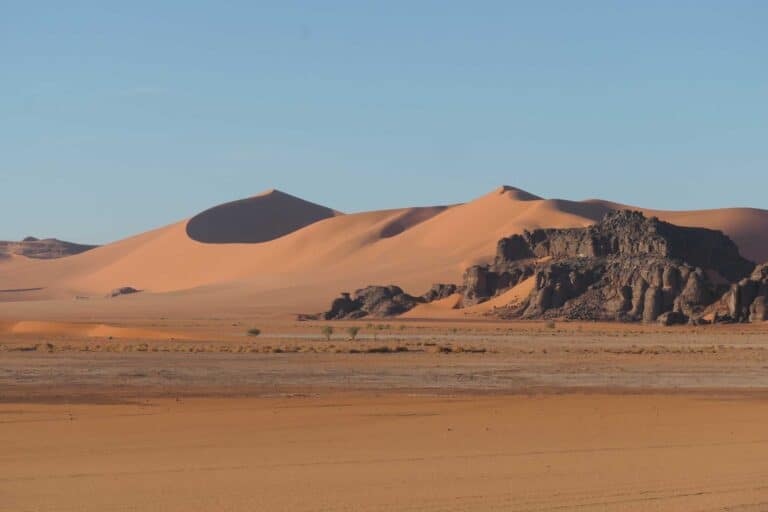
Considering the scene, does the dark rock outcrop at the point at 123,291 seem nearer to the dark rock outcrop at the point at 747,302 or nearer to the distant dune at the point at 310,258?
the distant dune at the point at 310,258

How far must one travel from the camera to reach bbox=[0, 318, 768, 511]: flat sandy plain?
10.8 metres

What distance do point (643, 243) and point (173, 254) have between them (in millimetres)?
106479

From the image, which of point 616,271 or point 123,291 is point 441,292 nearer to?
point 616,271

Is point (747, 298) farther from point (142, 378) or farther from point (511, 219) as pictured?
point (511, 219)

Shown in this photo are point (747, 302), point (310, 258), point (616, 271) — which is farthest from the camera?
point (310, 258)

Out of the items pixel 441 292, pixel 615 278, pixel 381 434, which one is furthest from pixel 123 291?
pixel 381 434

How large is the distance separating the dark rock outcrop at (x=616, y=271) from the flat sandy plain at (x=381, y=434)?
34.4 metres

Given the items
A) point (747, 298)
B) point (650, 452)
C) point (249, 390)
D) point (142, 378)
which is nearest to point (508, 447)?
point (650, 452)

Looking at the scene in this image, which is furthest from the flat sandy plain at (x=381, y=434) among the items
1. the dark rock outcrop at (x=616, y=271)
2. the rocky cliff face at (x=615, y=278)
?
the dark rock outcrop at (x=616, y=271)

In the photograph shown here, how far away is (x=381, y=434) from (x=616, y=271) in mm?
58196

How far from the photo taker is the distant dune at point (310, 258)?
122 m

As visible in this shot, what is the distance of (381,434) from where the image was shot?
15.7 metres

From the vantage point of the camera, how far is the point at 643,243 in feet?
245

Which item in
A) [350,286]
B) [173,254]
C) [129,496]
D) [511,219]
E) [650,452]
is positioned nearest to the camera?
[129,496]
